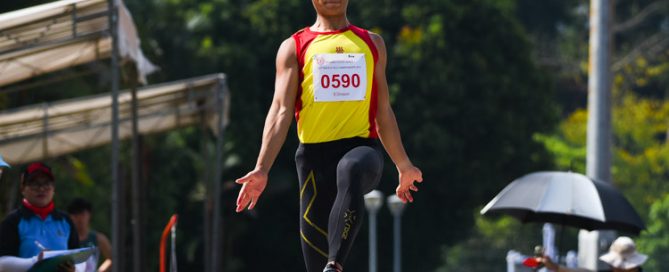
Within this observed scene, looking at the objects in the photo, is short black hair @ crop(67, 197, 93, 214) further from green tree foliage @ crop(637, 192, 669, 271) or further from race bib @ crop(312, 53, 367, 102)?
green tree foliage @ crop(637, 192, 669, 271)

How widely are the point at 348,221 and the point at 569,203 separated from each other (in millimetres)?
4899

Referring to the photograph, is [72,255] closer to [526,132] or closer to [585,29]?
[526,132]

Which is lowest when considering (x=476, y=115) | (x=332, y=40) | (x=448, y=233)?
(x=448, y=233)

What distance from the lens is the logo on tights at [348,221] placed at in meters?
7.68

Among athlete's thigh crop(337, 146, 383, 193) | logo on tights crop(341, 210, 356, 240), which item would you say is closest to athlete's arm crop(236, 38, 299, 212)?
athlete's thigh crop(337, 146, 383, 193)

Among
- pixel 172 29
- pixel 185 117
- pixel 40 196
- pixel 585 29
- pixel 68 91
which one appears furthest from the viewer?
pixel 585 29

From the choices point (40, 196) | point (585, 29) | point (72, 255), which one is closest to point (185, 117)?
point (40, 196)

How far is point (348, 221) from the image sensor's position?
7703 mm

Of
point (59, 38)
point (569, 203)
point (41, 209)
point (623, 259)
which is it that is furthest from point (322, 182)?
point (59, 38)

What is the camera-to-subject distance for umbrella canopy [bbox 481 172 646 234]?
12.2 m

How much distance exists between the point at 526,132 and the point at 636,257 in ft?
122

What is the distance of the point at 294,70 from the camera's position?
8070 millimetres

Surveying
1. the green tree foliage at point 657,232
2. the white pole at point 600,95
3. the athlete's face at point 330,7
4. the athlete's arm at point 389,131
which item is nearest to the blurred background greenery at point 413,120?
the green tree foliage at point 657,232

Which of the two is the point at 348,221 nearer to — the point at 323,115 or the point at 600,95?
the point at 323,115
